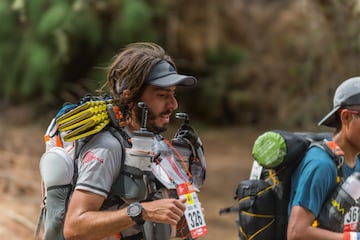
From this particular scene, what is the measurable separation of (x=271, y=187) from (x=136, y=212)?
47.7 inches

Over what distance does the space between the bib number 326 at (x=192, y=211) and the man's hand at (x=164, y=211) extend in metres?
0.22

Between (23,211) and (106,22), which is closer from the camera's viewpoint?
(23,211)

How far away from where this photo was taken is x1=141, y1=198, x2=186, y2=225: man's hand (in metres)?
2.96

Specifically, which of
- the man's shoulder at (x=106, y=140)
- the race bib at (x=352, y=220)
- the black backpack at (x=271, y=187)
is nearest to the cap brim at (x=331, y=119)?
the black backpack at (x=271, y=187)

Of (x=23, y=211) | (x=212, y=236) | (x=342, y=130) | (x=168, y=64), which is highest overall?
(x=168, y=64)

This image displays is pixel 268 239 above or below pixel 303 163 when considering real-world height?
below

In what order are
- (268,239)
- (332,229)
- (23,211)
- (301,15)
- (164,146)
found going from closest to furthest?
(164,146)
(332,229)
(268,239)
(23,211)
(301,15)

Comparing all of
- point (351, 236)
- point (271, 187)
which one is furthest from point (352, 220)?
point (271, 187)

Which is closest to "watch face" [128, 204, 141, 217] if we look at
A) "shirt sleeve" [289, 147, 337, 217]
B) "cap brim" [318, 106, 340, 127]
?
"shirt sleeve" [289, 147, 337, 217]

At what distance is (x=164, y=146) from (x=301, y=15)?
35.9 ft

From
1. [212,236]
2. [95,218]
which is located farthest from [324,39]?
[95,218]

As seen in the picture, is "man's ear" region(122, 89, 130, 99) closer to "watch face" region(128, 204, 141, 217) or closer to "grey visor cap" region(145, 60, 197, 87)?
"grey visor cap" region(145, 60, 197, 87)

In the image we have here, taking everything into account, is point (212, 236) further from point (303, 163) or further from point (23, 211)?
point (303, 163)

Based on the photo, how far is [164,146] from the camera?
11.1ft
